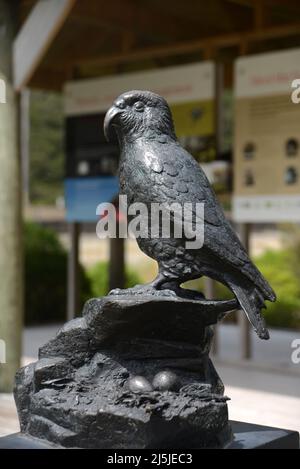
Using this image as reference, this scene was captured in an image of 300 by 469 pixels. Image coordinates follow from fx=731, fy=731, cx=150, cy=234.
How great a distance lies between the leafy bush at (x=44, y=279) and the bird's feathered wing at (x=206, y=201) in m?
7.53

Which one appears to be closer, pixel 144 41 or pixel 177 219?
pixel 177 219

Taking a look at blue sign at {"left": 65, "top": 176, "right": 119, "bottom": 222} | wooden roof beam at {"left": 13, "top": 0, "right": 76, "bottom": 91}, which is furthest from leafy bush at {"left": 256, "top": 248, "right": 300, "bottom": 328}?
wooden roof beam at {"left": 13, "top": 0, "right": 76, "bottom": 91}

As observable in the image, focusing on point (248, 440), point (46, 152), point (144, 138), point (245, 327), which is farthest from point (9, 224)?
point (46, 152)

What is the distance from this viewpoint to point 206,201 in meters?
3.09

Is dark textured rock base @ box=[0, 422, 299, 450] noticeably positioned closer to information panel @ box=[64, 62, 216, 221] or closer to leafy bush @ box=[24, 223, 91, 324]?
information panel @ box=[64, 62, 216, 221]

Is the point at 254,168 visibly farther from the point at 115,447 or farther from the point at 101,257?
A: the point at 101,257

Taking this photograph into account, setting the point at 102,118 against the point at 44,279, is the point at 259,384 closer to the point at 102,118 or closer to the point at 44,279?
the point at 102,118

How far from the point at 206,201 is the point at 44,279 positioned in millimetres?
7917

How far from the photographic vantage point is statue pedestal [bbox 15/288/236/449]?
290 cm

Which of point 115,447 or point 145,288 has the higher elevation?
point 145,288
